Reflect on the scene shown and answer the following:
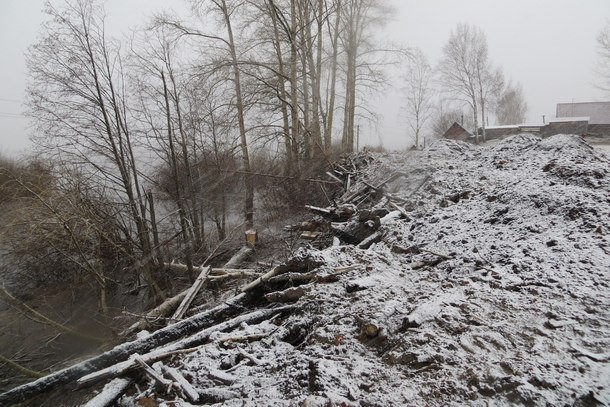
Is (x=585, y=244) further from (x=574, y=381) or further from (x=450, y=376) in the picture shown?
(x=450, y=376)

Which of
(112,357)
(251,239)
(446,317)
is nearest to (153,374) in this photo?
(112,357)

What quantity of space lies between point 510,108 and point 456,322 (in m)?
47.1

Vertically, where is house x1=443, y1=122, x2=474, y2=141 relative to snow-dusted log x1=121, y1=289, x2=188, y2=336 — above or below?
above

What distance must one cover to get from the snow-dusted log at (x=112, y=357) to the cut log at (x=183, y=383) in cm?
84

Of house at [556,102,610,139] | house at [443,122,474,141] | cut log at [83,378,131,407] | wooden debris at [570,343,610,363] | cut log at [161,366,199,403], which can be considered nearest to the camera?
→ wooden debris at [570,343,610,363]

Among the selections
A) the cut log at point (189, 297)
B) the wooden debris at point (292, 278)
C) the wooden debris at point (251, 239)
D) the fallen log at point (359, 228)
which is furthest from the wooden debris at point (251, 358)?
the wooden debris at point (251, 239)

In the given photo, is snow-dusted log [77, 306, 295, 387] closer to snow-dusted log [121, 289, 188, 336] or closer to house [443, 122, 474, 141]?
snow-dusted log [121, 289, 188, 336]

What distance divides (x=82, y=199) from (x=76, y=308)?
3617 mm

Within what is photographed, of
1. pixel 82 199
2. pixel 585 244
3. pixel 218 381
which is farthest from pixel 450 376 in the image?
pixel 82 199

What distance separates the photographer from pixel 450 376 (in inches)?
82.5

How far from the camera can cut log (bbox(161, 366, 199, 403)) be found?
2.31m

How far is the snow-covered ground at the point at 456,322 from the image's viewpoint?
80.2 inches

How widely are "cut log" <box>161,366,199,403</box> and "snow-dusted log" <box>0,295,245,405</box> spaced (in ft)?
2.77

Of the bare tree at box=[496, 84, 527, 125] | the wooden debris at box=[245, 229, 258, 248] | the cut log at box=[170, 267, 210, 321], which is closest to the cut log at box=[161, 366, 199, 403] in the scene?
the cut log at box=[170, 267, 210, 321]
